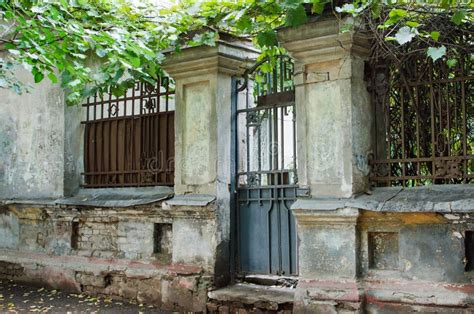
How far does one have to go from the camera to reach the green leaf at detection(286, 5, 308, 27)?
5.67m

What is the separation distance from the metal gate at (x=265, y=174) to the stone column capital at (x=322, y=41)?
2.56 ft

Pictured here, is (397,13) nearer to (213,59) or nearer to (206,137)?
(213,59)

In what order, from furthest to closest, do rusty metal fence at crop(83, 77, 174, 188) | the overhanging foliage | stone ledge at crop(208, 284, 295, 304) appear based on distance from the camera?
1. rusty metal fence at crop(83, 77, 174, 188)
2. stone ledge at crop(208, 284, 295, 304)
3. the overhanging foliage

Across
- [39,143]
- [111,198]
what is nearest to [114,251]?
[111,198]

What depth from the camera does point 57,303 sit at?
794 cm

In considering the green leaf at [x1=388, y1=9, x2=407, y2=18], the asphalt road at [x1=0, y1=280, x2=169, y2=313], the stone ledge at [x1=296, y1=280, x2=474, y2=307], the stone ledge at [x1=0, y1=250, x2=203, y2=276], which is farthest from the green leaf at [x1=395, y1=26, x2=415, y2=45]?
the asphalt road at [x1=0, y1=280, x2=169, y2=313]

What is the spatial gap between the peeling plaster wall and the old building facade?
0.09 ft

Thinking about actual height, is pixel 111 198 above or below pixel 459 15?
below

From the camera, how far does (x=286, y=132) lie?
7746mm

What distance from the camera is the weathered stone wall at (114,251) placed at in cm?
717

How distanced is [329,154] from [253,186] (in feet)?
4.62

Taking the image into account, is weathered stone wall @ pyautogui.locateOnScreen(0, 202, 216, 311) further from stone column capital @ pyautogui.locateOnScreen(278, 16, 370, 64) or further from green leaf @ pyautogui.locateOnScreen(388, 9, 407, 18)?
green leaf @ pyautogui.locateOnScreen(388, 9, 407, 18)

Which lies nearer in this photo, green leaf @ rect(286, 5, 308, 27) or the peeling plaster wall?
green leaf @ rect(286, 5, 308, 27)

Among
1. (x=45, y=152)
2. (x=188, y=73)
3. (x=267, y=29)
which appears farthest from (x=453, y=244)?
(x=45, y=152)
